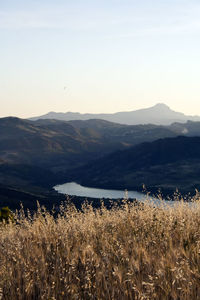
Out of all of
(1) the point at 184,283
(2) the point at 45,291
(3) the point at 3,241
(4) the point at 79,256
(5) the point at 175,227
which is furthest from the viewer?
(3) the point at 3,241

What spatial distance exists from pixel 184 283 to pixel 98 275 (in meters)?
1.07

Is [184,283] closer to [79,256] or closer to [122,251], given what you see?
[122,251]

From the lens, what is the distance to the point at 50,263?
18.4 feet

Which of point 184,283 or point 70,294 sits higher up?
point 184,283

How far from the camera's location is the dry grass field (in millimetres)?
4352

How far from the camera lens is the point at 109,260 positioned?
5316 mm

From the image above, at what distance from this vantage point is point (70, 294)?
467cm

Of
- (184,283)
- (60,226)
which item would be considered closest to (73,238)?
(60,226)

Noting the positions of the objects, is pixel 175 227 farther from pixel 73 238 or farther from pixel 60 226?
pixel 60 226

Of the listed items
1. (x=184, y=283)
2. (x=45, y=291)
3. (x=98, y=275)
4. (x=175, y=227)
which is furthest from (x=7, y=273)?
(x=175, y=227)

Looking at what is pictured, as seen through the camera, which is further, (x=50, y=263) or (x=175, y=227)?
(x=175, y=227)

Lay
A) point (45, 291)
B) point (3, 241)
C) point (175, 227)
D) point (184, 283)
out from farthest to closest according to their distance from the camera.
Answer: point (3, 241)
point (175, 227)
point (45, 291)
point (184, 283)

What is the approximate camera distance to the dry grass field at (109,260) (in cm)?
435

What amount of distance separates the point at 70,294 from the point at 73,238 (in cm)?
229
